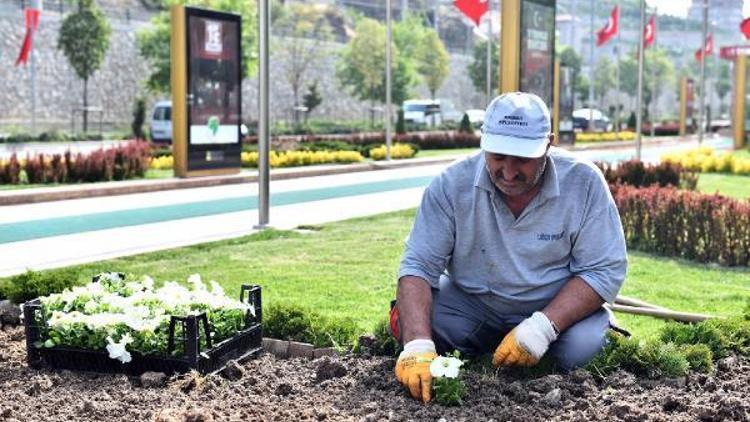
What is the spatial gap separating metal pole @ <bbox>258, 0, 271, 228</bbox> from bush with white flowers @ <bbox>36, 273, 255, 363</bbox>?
Result: 672 cm

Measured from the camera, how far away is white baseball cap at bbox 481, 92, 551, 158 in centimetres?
391

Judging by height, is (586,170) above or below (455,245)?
above

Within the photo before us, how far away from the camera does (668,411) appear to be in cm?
373

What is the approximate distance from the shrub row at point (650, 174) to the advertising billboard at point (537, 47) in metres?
1.42

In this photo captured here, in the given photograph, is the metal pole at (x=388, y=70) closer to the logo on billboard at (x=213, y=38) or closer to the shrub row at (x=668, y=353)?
the logo on billboard at (x=213, y=38)

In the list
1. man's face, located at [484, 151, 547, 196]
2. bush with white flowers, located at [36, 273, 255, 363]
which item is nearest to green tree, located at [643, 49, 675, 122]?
bush with white flowers, located at [36, 273, 255, 363]

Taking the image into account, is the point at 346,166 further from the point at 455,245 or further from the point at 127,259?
the point at 455,245

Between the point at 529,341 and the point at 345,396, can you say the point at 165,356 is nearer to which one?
the point at 345,396

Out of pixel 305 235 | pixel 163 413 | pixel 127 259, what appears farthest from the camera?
pixel 305 235

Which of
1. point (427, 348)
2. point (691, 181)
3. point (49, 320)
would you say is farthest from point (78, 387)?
point (691, 181)

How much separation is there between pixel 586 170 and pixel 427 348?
992mm

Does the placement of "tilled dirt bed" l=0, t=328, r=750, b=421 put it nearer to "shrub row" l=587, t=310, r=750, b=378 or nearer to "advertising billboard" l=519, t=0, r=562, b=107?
"shrub row" l=587, t=310, r=750, b=378

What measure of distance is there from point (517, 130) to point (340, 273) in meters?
4.35

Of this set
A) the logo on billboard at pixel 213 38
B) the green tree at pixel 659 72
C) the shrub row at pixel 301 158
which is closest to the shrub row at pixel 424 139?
the shrub row at pixel 301 158
